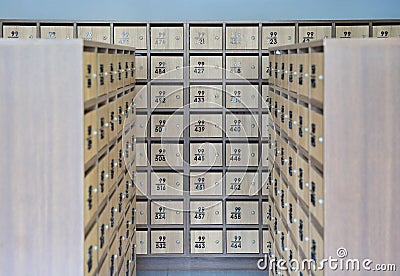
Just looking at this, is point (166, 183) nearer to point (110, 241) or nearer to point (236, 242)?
point (236, 242)

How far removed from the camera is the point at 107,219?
11.3ft

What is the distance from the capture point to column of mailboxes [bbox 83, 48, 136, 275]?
2955 mm

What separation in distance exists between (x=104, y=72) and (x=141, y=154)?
1.92m

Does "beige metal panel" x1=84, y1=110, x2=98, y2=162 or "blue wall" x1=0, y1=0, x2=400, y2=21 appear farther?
"blue wall" x1=0, y1=0, x2=400, y2=21

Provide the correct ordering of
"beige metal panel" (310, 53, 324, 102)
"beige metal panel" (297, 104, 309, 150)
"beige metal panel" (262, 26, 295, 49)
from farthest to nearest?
"beige metal panel" (262, 26, 295, 49), "beige metal panel" (297, 104, 309, 150), "beige metal panel" (310, 53, 324, 102)

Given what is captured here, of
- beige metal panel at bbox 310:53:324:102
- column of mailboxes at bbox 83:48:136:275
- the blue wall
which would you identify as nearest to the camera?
beige metal panel at bbox 310:53:324:102

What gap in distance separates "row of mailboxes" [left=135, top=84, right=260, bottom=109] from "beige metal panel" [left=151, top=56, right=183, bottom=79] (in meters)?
0.08

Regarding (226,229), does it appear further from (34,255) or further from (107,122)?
(34,255)

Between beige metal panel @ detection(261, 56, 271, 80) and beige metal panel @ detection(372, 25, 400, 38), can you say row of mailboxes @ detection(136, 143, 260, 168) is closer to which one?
beige metal panel @ detection(261, 56, 271, 80)

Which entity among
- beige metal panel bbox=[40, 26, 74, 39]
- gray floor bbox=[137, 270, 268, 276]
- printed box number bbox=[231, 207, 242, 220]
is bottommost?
gray floor bbox=[137, 270, 268, 276]

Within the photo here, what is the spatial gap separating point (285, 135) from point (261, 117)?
1225mm

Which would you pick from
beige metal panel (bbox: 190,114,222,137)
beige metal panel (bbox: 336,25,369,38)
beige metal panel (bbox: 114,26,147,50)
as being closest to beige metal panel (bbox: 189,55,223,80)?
beige metal panel (bbox: 190,114,222,137)

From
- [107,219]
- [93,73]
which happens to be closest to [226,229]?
[107,219]

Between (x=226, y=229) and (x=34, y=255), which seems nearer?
(x=34, y=255)
